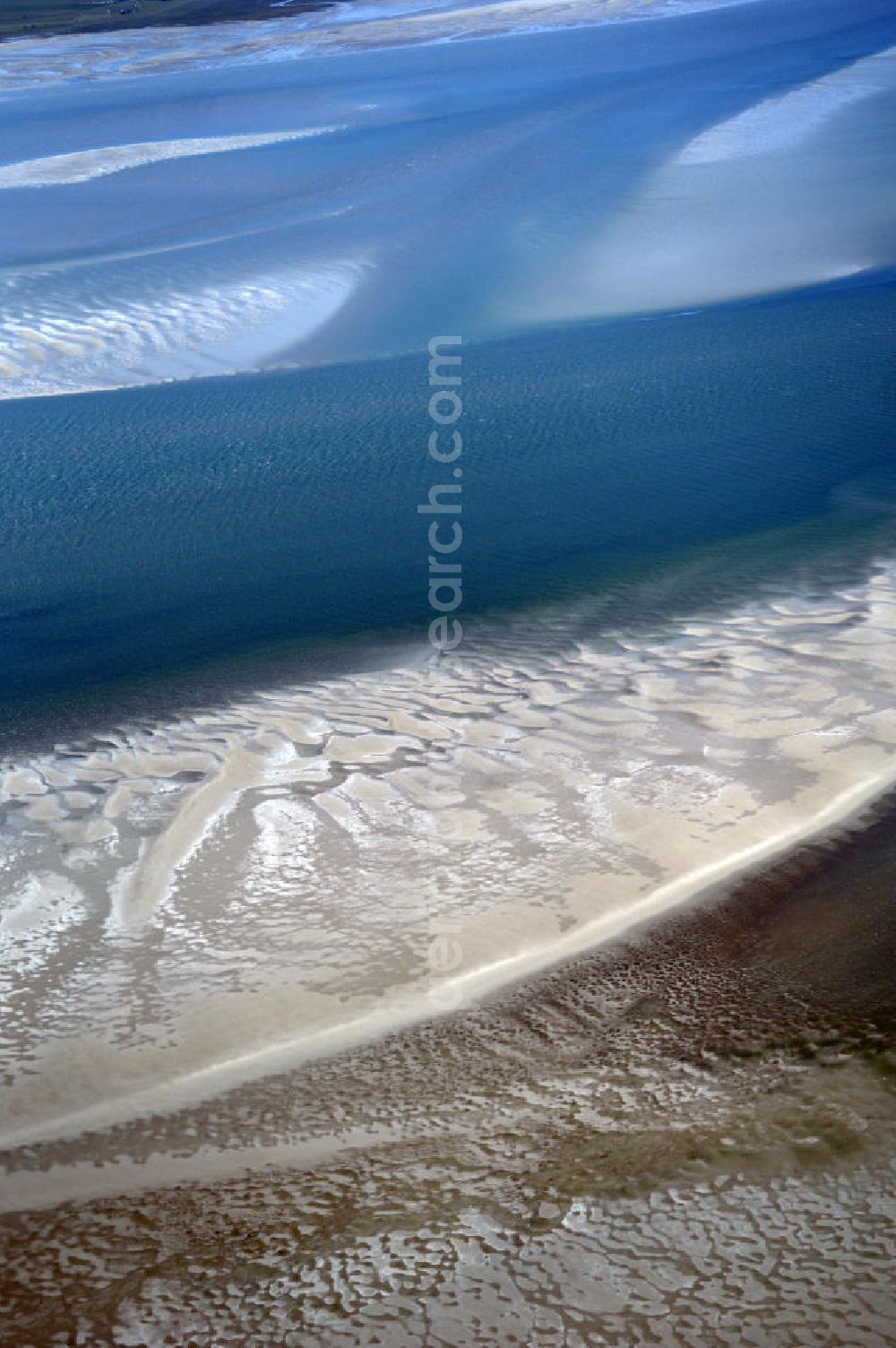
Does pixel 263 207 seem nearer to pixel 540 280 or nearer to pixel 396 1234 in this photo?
pixel 540 280

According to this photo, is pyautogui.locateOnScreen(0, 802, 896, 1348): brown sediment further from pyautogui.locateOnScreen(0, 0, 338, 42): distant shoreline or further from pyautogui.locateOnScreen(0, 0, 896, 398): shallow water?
pyautogui.locateOnScreen(0, 0, 338, 42): distant shoreline

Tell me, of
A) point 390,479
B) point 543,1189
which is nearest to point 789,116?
point 390,479

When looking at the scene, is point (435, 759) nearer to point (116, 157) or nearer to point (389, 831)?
point (389, 831)

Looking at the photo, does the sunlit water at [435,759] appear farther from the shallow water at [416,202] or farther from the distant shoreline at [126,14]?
the distant shoreline at [126,14]

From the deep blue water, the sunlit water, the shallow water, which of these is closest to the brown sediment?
the sunlit water

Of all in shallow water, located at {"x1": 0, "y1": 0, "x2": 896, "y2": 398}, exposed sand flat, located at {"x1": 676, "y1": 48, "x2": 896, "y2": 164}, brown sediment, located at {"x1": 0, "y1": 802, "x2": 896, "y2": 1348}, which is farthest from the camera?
exposed sand flat, located at {"x1": 676, "y1": 48, "x2": 896, "y2": 164}

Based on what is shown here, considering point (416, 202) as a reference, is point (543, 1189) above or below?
below
